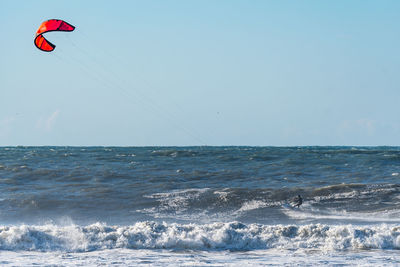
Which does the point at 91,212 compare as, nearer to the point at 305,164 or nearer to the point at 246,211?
the point at 246,211

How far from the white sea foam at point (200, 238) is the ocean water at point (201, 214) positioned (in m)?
0.02

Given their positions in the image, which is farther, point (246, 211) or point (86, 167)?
point (86, 167)

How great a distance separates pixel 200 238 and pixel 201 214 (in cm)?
294

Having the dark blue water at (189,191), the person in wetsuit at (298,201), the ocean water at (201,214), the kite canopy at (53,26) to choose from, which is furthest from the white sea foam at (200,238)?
the kite canopy at (53,26)

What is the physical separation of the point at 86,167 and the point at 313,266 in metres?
14.5

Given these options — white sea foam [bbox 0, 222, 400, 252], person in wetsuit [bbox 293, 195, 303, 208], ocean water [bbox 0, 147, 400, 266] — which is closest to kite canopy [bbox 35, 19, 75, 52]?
ocean water [bbox 0, 147, 400, 266]

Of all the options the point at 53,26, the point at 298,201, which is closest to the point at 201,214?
the point at 298,201

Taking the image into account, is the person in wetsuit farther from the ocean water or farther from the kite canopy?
the kite canopy

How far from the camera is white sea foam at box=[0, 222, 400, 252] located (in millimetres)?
9242

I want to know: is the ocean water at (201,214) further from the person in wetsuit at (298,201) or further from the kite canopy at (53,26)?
the kite canopy at (53,26)

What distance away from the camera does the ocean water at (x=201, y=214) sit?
28.7ft

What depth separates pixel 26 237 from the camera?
9.38 metres

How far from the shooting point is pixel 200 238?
955 cm

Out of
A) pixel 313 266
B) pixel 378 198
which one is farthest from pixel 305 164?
pixel 313 266
